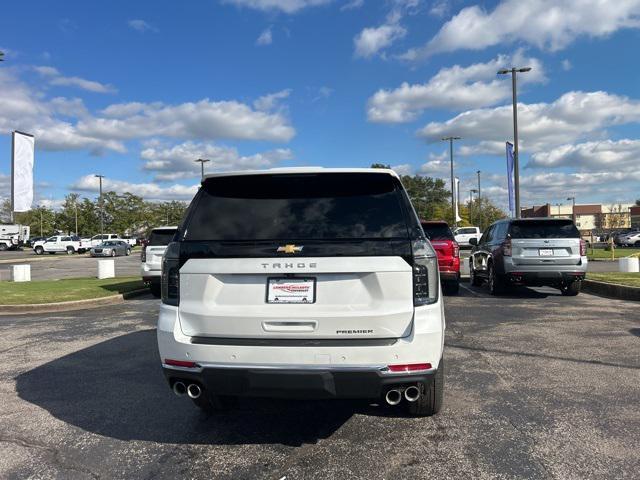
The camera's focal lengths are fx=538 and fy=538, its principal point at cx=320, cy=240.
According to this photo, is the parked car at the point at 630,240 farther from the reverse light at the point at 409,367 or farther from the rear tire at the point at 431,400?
the reverse light at the point at 409,367

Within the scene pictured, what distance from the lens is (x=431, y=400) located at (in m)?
4.18

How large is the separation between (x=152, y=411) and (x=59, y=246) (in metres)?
53.6

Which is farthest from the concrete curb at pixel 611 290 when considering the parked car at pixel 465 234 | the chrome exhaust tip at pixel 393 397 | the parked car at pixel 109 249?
the parked car at pixel 109 249

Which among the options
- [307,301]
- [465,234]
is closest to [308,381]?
[307,301]

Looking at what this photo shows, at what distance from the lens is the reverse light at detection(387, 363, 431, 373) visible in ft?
11.3

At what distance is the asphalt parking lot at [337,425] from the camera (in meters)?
3.54

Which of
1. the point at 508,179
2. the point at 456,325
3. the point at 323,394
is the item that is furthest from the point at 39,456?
the point at 508,179

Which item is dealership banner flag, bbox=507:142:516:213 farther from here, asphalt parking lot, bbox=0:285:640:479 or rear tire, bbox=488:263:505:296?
asphalt parking lot, bbox=0:285:640:479

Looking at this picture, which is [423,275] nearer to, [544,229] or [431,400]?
[431,400]

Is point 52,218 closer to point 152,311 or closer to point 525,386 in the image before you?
point 152,311

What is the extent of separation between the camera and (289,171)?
3.86 meters

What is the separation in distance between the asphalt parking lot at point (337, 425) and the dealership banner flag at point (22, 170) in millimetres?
24966

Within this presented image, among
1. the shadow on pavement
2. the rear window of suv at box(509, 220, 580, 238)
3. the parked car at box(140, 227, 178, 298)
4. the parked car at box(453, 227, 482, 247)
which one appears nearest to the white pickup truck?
the parked car at box(453, 227, 482, 247)

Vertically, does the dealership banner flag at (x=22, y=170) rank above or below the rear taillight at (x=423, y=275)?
above
